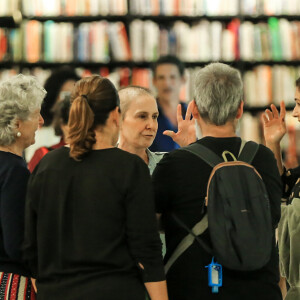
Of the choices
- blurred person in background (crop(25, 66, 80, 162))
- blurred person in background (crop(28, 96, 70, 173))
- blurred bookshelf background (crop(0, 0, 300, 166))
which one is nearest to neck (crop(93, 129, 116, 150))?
blurred person in background (crop(28, 96, 70, 173))

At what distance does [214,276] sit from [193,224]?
179 millimetres

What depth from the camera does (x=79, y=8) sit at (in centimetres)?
549

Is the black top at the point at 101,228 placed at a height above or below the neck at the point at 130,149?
below

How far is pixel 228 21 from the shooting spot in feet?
18.6

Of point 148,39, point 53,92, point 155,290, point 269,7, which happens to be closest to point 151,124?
point 155,290

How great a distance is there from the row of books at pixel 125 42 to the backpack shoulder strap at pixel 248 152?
3457 millimetres

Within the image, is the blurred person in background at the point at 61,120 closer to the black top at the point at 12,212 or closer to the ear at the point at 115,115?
the black top at the point at 12,212

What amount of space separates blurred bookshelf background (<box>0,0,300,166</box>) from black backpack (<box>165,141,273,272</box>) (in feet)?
11.2

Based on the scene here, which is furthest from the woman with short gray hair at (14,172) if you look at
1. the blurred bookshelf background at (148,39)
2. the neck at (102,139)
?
the blurred bookshelf background at (148,39)

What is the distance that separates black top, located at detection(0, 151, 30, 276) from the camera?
2.06 metres

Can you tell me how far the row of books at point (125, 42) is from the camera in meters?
5.44

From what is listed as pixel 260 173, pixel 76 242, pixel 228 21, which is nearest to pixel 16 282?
pixel 76 242

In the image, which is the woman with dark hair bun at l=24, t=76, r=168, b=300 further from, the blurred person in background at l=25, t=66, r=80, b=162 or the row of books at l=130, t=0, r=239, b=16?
the row of books at l=130, t=0, r=239, b=16

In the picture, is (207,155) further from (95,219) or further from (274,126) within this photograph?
(274,126)
